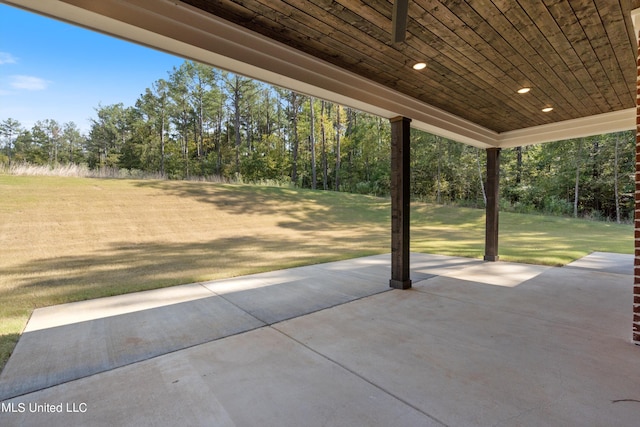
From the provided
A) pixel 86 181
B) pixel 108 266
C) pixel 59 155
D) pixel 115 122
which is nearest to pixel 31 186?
pixel 86 181

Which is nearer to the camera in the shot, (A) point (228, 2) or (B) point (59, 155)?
(A) point (228, 2)

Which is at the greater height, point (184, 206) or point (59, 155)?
point (59, 155)

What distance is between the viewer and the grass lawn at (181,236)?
5.16 metres

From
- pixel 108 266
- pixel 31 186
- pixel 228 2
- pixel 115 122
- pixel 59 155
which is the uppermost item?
pixel 115 122

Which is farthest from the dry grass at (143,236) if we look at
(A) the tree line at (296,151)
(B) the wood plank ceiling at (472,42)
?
(A) the tree line at (296,151)

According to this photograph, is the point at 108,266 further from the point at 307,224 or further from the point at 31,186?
the point at 307,224

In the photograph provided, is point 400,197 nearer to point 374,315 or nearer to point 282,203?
point 374,315

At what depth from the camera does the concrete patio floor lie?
5.62ft

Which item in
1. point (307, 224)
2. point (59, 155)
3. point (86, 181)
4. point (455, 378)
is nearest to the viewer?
point (455, 378)

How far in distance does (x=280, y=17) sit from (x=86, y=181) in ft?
41.9

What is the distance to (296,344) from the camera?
258cm

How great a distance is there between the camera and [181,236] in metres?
9.48

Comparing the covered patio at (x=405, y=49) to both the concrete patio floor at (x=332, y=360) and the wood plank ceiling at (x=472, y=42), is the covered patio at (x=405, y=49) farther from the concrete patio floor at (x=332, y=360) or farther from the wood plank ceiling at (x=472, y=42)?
the concrete patio floor at (x=332, y=360)

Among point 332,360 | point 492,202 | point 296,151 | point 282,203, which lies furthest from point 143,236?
point 296,151
